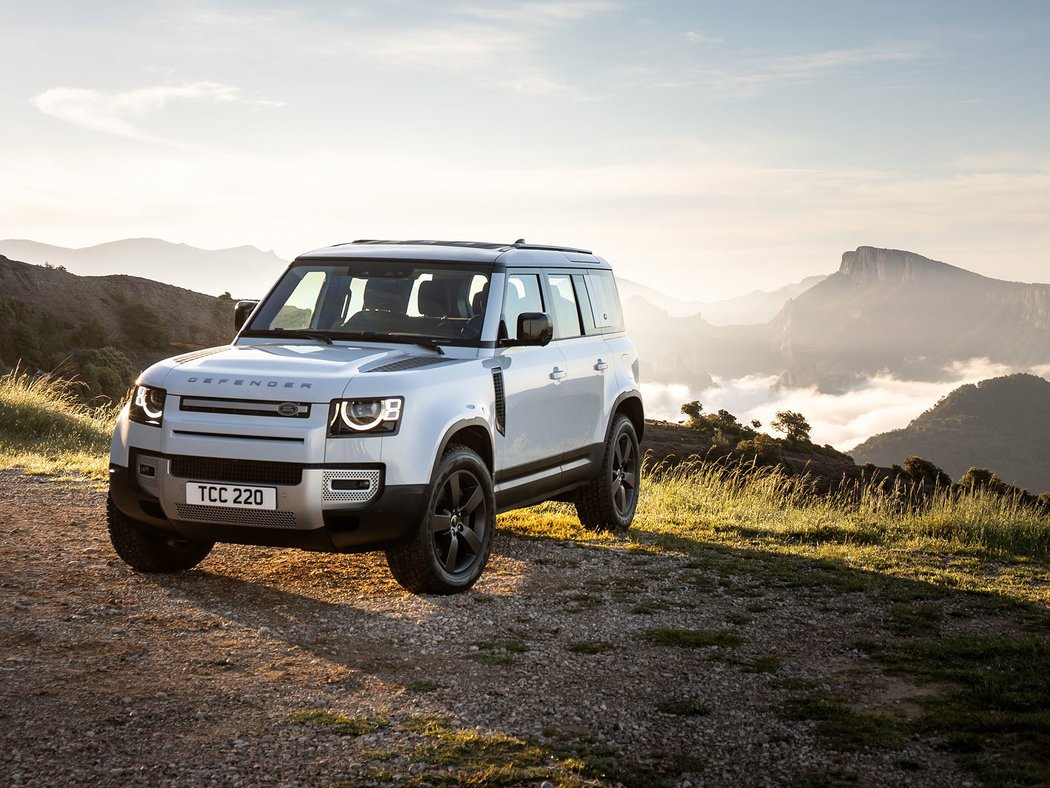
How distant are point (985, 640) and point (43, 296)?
62.3 m

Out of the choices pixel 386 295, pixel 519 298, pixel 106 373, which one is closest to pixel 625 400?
pixel 519 298

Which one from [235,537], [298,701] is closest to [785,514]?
[235,537]

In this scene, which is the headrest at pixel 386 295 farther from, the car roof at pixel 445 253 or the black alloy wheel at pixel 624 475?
the black alloy wheel at pixel 624 475

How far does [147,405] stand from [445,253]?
2.50m

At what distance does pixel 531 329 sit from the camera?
781 cm

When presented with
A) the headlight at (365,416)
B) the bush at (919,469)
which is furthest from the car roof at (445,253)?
the bush at (919,469)

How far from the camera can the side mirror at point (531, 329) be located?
7.81m

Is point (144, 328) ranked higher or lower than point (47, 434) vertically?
higher

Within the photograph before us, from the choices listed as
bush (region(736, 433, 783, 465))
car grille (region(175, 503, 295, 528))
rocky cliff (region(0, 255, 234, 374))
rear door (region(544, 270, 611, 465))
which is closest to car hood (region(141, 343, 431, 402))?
car grille (region(175, 503, 295, 528))

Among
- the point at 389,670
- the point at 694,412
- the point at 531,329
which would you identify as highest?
the point at 531,329

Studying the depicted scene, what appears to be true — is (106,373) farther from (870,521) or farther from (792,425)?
(870,521)

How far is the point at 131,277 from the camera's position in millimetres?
69875

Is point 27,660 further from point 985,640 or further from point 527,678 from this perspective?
point 985,640

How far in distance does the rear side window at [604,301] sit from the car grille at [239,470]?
4.01 metres
